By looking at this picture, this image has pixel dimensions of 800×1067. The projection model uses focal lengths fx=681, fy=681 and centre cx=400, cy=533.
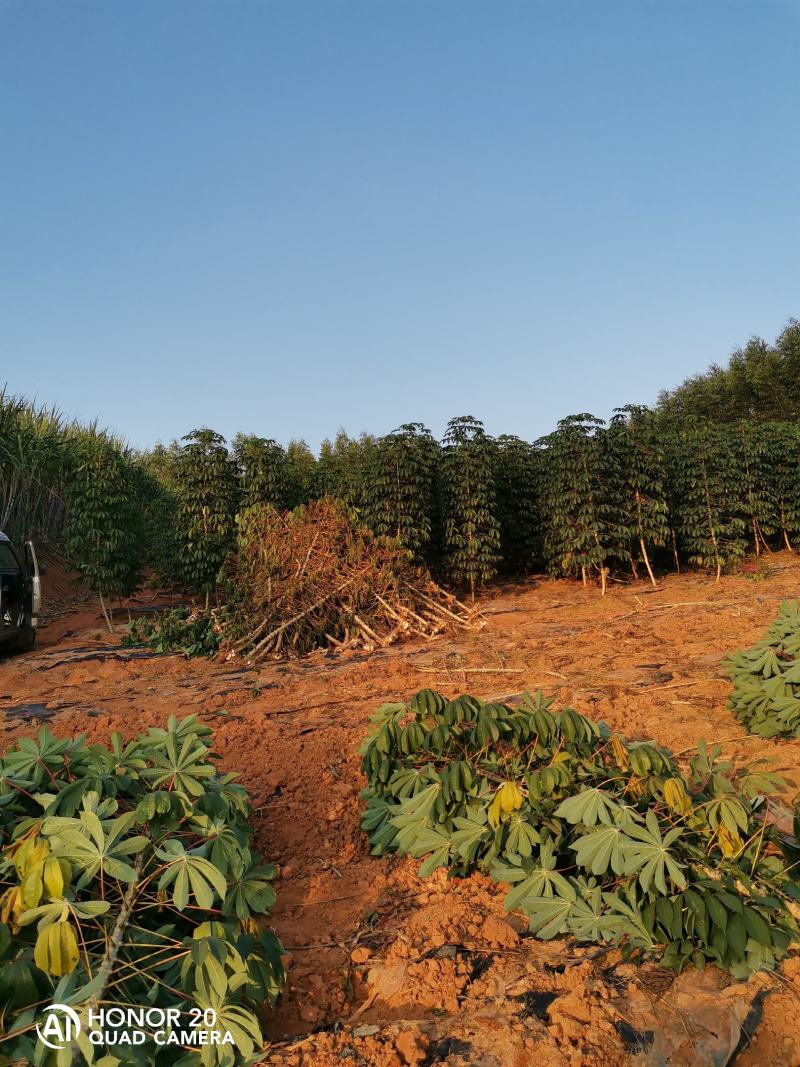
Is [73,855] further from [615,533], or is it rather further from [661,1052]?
[615,533]

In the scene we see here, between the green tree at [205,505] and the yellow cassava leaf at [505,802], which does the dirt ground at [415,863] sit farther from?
the green tree at [205,505]

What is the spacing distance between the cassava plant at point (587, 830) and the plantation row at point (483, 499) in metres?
7.25

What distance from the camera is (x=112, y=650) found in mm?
9227

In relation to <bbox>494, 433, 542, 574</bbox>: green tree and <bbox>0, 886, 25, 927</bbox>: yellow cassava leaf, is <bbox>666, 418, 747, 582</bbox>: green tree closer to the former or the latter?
<bbox>494, 433, 542, 574</bbox>: green tree

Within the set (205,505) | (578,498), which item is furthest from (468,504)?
(205,505)

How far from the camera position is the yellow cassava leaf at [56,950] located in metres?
1.70

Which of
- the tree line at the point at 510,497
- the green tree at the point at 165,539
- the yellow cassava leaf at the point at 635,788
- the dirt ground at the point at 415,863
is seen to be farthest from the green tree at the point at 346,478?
the yellow cassava leaf at the point at 635,788

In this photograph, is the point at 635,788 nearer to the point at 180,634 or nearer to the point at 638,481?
the point at 180,634

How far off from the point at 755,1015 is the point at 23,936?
6.84 feet

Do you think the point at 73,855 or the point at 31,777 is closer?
the point at 73,855

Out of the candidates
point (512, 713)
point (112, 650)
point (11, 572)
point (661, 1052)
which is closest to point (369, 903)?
point (512, 713)

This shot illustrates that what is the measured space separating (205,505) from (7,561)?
3.47 meters

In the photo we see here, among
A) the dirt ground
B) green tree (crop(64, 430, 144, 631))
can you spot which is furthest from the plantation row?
the dirt ground

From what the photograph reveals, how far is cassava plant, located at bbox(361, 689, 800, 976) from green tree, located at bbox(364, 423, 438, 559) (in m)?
8.04
